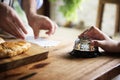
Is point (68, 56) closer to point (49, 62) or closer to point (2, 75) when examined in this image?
point (49, 62)

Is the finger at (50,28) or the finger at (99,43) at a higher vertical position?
the finger at (50,28)

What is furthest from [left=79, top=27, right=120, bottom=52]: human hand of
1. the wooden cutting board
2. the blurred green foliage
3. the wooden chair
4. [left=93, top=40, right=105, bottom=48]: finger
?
the blurred green foliage

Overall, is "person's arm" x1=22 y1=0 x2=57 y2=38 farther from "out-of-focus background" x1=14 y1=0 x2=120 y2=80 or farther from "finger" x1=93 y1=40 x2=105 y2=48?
"out-of-focus background" x1=14 y1=0 x2=120 y2=80

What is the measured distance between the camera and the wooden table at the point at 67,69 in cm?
74

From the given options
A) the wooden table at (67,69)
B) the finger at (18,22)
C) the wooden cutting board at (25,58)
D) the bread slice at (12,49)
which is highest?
the finger at (18,22)

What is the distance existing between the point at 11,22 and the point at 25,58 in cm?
28

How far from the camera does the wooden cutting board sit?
78cm

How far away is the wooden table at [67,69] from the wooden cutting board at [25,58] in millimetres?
16

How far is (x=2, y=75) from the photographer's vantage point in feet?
2.43

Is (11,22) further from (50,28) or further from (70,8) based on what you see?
(70,8)

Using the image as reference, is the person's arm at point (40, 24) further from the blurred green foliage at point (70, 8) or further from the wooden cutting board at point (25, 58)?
the blurred green foliage at point (70, 8)

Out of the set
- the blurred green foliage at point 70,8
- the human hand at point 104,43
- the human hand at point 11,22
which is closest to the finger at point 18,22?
the human hand at point 11,22

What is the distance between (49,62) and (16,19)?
28 centimetres

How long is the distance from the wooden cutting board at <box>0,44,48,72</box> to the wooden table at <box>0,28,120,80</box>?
0.02 metres
